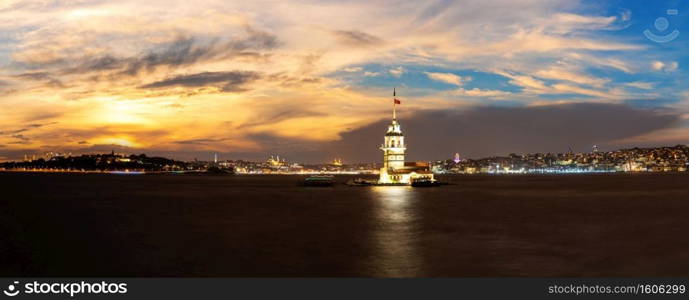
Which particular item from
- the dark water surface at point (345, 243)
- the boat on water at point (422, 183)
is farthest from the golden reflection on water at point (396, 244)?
the boat on water at point (422, 183)

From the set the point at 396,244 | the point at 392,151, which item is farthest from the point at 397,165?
the point at 396,244

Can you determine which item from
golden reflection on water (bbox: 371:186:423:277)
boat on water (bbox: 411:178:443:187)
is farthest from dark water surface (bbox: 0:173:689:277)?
boat on water (bbox: 411:178:443:187)

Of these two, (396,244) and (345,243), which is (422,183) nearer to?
(396,244)

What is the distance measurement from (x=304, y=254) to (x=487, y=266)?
371 inches

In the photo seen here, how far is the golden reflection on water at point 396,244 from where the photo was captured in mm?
29312

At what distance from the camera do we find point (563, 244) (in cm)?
3872

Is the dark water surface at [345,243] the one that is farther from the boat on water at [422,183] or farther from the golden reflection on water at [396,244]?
the boat on water at [422,183]

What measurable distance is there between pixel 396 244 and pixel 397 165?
107742 millimetres

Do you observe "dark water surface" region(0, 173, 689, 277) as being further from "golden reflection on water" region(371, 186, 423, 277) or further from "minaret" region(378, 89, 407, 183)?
"minaret" region(378, 89, 407, 183)

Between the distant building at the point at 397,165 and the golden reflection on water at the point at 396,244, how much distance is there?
239ft

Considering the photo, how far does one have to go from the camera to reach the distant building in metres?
139

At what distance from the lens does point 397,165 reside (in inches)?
5758

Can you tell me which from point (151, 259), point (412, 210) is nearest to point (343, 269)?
point (151, 259)

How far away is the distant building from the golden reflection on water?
7286cm
